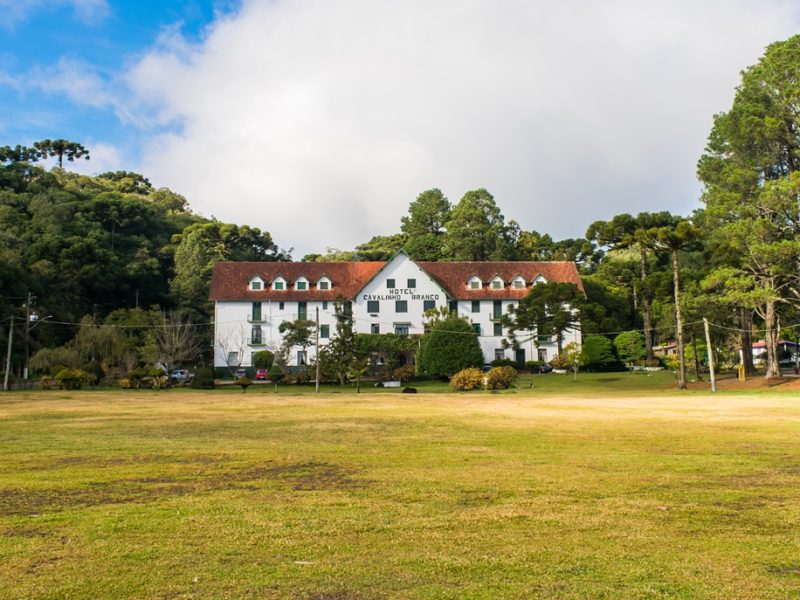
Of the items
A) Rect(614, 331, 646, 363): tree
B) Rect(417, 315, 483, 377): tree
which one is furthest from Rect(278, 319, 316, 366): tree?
Rect(614, 331, 646, 363): tree

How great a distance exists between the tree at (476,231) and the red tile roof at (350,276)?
45.7ft

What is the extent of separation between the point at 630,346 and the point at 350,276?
29926mm

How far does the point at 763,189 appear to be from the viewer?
43.9 m

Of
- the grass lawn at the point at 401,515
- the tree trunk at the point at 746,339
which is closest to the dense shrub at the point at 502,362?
the tree trunk at the point at 746,339

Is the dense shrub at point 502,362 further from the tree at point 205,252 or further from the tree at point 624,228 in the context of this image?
the tree at point 205,252

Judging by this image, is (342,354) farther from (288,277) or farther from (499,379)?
(288,277)

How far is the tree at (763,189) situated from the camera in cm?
4106

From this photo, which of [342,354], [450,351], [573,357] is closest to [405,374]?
[450,351]

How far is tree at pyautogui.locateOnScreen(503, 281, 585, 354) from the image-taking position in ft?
201

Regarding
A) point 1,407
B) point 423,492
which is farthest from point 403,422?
point 1,407

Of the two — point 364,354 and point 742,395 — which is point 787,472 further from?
point 364,354

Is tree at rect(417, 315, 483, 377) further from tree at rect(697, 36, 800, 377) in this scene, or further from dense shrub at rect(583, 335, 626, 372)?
tree at rect(697, 36, 800, 377)

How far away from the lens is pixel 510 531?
814 cm

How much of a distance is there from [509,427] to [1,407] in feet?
77.8
